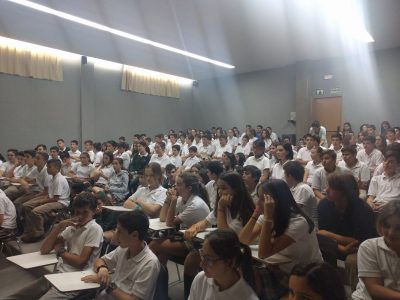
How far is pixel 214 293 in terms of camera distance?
1.60 meters

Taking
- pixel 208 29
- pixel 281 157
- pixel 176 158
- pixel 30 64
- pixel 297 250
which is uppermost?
pixel 208 29

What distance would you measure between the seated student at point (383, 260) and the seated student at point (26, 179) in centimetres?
524

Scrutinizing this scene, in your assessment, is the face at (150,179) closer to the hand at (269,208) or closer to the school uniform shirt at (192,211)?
the school uniform shirt at (192,211)

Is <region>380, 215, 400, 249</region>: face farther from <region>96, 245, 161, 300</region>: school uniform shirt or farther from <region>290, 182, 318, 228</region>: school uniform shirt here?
<region>290, 182, 318, 228</region>: school uniform shirt

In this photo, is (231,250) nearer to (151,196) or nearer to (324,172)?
(151,196)

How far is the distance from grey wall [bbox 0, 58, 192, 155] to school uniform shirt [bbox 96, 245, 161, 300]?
774 cm

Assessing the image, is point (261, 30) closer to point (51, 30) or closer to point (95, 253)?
point (51, 30)

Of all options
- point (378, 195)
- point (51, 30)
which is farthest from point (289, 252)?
point (51, 30)

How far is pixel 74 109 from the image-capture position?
10.0 meters

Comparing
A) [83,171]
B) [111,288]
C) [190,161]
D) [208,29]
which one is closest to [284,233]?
[111,288]

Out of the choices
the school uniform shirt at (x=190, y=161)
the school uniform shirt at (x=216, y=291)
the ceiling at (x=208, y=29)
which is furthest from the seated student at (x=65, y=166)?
the school uniform shirt at (x=216, y=291)

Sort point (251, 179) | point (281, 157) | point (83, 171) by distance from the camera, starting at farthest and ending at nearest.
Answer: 1. point (83, 171)
2. point (281, 157)
3. point (251, 179)

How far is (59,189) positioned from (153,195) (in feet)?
5.78

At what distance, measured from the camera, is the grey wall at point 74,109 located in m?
8.65
